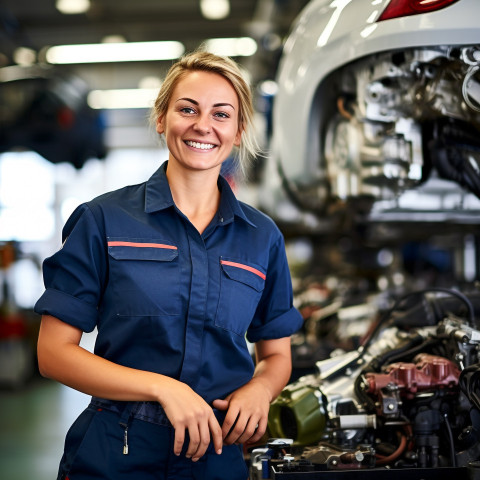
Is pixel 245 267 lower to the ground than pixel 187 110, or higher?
lower

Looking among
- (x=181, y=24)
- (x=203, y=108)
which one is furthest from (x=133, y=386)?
(x=181, y=24)

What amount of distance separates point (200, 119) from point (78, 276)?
1.33ft

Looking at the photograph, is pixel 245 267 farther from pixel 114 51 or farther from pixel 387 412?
pixel 114 51

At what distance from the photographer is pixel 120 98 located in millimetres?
14609

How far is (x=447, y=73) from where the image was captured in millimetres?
2123

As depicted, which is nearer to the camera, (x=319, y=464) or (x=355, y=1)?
(x=319, y=464)

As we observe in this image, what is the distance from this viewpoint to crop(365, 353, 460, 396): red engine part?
1.62 meters

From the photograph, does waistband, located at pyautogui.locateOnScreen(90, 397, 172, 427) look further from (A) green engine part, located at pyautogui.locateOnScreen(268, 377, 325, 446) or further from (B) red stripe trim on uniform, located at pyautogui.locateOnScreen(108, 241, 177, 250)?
(A) green engine part, located at pyautogui.locateOnScreen(268, 377, 325, 446)

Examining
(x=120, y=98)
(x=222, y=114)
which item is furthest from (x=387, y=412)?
(x=120, y=98)

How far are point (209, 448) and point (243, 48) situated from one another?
11314mm

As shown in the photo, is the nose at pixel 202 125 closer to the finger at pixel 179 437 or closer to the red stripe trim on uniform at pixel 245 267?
the red stripe trim on uniform at pixel 245 267

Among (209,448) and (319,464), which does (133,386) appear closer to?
(209,448)

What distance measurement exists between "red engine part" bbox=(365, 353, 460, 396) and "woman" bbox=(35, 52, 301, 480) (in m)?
0.33

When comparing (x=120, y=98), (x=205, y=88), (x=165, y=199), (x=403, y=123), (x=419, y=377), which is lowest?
(x=419, y=377)
